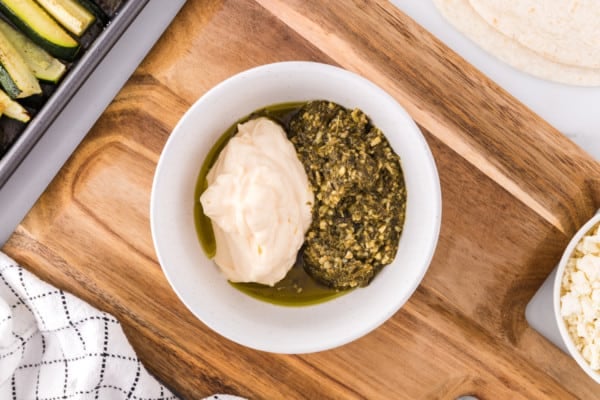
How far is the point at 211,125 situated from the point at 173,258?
27cm

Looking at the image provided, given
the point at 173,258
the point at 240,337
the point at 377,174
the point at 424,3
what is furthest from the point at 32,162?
the point at 424,3

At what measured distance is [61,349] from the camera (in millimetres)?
1456

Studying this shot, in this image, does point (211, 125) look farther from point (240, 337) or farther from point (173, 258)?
point (240, 337)

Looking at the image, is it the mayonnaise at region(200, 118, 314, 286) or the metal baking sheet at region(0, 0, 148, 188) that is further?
the metal baking sheet at region(0, 0, 148, 188)

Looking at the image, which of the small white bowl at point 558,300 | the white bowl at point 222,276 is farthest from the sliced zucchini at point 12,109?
the small white bowl at point 558,300

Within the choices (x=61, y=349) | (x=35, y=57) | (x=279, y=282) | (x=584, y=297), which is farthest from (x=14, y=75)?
(x=584, y=297)

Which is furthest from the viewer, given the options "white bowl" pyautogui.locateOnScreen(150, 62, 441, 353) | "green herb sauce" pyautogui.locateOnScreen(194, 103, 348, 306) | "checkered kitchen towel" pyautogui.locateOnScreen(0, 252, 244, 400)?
"checkered kitchen towel" pyautogui.locateOnScreen(0, 252, 244, 400)

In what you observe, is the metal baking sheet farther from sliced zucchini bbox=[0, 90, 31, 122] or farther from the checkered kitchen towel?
the checkered kitchen towel

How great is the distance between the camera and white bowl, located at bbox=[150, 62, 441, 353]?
1.17 m

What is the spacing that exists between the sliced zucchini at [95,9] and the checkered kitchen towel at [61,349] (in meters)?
0.59

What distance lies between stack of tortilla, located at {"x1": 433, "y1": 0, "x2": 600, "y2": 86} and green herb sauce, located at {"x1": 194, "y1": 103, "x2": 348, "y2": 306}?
569mm

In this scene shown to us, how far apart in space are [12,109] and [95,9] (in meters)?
0.30

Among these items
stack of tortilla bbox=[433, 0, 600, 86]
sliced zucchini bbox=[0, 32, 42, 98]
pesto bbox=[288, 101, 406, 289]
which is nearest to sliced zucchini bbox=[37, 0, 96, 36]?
sliced zucchini bbox=[0, 32, 42, 98]

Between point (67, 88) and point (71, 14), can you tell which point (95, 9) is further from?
point (67, 88)
